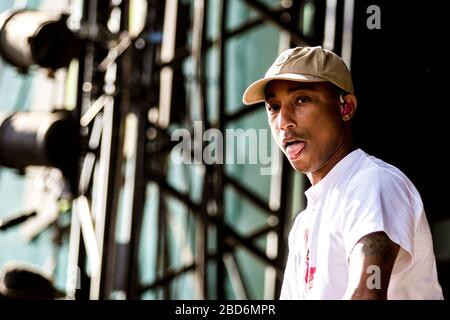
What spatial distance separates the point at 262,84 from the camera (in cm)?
233

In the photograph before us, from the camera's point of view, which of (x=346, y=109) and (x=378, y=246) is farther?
(x=346, y=109)

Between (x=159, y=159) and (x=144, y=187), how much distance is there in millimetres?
292

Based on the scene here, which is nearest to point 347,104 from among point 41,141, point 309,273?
point 309,273

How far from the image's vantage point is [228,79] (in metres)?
6.39

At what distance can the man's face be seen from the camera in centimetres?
230

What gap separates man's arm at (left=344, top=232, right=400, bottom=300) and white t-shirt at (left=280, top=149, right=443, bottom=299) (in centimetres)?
2

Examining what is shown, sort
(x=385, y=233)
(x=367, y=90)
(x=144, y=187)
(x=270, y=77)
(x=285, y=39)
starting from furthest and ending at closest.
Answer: (x=285, y=39) → (x=144, y=187) → (x=367, y=90) → (x=270, y=77) → (x=385, y=233)

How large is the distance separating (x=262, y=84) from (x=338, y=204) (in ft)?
1.39

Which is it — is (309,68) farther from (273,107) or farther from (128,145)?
(128,145)

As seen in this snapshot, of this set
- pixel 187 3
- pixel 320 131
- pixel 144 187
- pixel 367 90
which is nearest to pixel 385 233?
pixel 320 131

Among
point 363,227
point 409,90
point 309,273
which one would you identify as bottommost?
point 309,273

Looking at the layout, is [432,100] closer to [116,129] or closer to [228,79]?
[116,129]

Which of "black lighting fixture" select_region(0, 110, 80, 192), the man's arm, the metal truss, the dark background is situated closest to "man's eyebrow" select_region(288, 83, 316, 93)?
the man's arm

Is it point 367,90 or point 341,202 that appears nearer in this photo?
point 341,202
